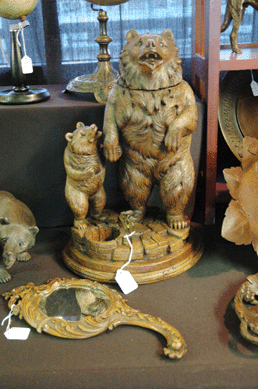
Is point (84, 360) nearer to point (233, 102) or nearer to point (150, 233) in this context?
point (150, 233)

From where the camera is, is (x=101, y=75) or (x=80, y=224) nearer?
(x=80, y=224)

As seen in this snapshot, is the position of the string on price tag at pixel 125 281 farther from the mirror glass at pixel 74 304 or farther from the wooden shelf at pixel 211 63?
the wooden shelf at pixel 211 63

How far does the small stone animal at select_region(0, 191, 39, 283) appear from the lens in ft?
4.12

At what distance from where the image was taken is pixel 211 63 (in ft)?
4.53

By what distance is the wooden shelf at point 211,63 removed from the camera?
135cm

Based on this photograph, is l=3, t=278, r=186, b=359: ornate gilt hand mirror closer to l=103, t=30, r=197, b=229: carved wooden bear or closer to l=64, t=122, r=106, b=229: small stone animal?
l=64, t=122, r=106, b=229: small stone animal

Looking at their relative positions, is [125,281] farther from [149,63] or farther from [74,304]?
[149,63]

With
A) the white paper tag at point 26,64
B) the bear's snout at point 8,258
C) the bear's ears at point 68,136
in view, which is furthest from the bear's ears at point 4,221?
the white paper tag at point 26,64

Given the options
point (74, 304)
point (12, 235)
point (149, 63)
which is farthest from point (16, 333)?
point (149, 63)

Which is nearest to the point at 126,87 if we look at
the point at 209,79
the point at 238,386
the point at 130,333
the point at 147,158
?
the point at 147,158

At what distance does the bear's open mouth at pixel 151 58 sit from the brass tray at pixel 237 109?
1.70ft

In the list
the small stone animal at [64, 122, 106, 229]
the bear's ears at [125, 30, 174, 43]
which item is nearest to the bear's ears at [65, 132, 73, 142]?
the small stone animal at [64, 122, 106, 229]

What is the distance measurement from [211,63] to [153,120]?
338 mm

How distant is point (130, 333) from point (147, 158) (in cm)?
54
